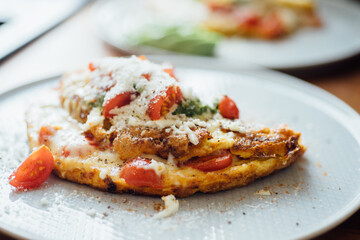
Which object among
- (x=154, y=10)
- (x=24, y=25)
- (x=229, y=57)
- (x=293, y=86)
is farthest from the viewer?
(x=154, y=10)

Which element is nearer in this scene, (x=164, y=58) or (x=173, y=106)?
(x=173, y=106)

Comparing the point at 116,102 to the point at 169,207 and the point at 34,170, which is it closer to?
the point at 34,170

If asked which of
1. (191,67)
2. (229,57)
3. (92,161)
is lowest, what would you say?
(229,57)

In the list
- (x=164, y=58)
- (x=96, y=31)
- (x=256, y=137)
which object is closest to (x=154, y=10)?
(x=96, y=31)

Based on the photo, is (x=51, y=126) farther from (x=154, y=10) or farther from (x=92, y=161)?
(x=154, y=10)

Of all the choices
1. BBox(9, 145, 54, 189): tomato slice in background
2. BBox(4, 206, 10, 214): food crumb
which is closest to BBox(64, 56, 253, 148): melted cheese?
BBox(9, 145, 54, 189): tomato slice in background

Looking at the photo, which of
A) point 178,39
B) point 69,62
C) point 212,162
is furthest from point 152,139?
point 178,39

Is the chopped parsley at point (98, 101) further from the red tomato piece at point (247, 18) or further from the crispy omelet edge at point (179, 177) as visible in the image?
the red tomato piece at point (247, 18)

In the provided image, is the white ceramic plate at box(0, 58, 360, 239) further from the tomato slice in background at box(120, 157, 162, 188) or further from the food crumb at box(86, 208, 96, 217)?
the tomato slice in background at box(120, 157, 162, 188)
